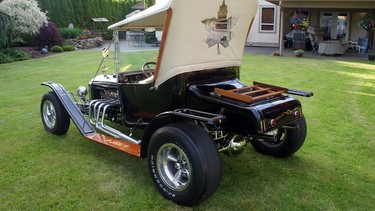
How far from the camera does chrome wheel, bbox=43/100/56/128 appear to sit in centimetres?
507

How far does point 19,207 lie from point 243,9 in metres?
2.99

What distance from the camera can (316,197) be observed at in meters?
3.34

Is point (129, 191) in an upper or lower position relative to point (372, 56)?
lower

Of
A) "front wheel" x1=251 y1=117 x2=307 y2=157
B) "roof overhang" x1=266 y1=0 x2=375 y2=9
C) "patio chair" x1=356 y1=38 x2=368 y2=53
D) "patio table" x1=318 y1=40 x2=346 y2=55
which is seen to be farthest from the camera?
"patio chair" x1=356 y1=38 x2=368 y2=53

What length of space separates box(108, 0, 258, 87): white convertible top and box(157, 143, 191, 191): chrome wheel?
66 centimetres

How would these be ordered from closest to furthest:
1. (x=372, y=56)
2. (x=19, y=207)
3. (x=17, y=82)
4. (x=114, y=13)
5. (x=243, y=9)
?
(x=19, y=207) < (x=243, y=9) < (x=17, y=82) < (x=372, y=56) < (x=114, y=13)

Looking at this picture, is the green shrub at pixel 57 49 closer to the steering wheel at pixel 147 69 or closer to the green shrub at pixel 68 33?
the green shrub at pixel 68 33

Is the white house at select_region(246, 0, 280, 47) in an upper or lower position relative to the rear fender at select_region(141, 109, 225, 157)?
upper

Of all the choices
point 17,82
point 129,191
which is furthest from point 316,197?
point 17,82

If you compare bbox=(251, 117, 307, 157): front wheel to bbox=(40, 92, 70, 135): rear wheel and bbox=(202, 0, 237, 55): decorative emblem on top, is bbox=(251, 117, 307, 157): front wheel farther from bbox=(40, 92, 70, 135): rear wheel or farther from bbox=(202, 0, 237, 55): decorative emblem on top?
bbox=(40, 92, 70, 135): rear wheel

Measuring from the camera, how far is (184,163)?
3209 millimetres

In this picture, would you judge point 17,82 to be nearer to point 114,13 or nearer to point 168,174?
point 168,174

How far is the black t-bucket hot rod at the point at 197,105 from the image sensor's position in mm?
3039

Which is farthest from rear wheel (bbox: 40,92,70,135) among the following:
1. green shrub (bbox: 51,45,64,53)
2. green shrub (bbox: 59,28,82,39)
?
green shrub (bbox: 59,28,82,39)
